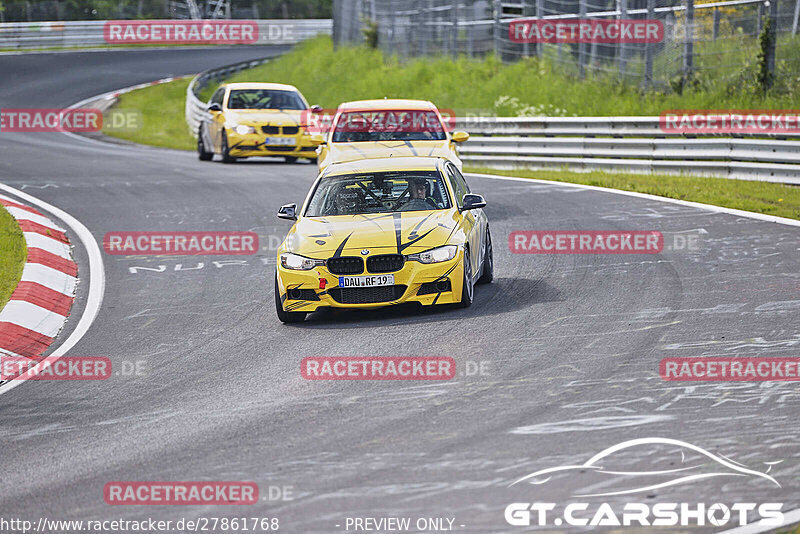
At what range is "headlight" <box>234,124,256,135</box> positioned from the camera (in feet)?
81.8

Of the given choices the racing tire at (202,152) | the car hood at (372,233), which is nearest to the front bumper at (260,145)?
the racing tire at (202,152)

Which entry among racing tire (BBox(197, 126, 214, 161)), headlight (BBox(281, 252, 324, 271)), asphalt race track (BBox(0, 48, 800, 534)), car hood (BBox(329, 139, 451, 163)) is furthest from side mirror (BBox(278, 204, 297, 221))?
racing tire (BBox(197, 126, 214, 161))

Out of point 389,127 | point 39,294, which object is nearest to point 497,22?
point 389,127

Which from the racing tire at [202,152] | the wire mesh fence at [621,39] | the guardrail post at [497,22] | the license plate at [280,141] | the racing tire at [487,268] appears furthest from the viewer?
the guardrail post at [497,22]

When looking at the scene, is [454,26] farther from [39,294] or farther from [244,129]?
[39,294]

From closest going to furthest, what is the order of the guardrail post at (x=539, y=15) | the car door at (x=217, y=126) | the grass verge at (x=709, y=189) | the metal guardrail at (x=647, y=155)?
the grass verge at (x=709, y=189), the metal guardrail at (x=647, y=155), the car door at (x=217, y=126), the guardrail post at (x=539, y=15)

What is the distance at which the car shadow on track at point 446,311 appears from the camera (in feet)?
33.2

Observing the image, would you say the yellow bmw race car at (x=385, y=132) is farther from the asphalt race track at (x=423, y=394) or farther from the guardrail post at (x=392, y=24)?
the guardrail post at (x=392, y=24)

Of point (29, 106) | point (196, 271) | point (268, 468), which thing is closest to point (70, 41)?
point (29, 106)

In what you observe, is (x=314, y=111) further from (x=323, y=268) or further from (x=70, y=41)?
(x=70, y=41)

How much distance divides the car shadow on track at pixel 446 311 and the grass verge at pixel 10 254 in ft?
10.2

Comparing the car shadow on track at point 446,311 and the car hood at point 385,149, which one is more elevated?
the car hood at point 385,149

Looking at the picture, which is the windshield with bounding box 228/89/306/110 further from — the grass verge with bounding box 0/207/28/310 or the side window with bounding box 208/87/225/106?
the grass verge with bounding box 0/207/28/310

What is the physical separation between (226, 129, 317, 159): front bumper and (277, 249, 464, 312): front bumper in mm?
15110
